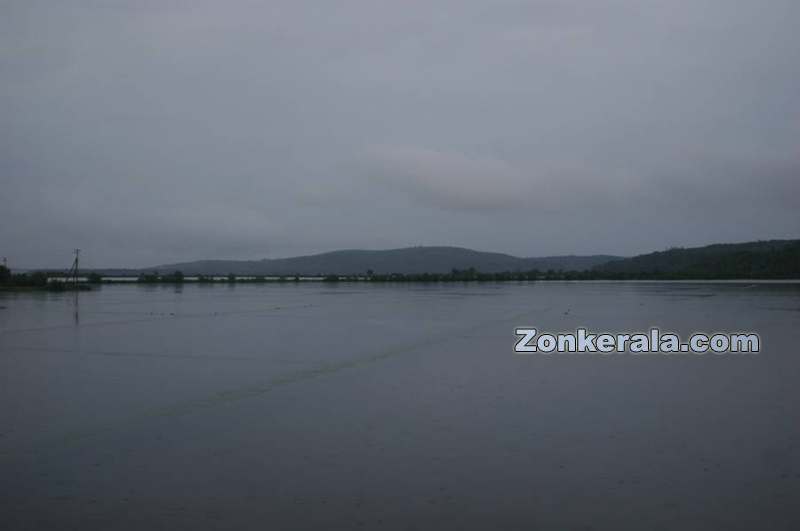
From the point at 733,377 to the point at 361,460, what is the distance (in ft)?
18.1

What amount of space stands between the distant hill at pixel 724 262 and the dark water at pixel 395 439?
5638 centimetres

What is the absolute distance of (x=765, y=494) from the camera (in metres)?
4.04

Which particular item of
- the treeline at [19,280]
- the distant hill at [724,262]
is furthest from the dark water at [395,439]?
the distant hill at [724,262]

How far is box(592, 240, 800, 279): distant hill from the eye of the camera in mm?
60562

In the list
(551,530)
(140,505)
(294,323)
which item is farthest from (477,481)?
(294,323)

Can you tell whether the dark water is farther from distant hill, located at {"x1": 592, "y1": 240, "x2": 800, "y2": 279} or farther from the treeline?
distant hill, located at {"x1": 592, "y1": 240, "x2": 800, "y2": 279}

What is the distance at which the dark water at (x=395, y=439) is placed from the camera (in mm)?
3783

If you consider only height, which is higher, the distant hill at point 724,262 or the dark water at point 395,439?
the distant hill at point 724,262

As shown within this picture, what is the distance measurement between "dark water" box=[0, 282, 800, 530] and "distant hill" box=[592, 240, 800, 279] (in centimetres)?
5638

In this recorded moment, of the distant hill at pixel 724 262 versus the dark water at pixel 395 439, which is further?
the distant hill at pixel 724 262

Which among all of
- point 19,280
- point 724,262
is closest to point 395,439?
point 19,280

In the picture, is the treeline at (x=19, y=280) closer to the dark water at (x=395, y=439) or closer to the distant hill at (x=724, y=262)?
the dark water at (x=395, y=439)

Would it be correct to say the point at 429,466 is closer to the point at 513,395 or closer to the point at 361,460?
the point at 361,460

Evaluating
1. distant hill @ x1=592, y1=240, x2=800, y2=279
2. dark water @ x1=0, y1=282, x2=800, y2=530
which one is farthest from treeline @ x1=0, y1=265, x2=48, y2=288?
distant hill @ x1=592, y1=240, x2=800, y2=279
